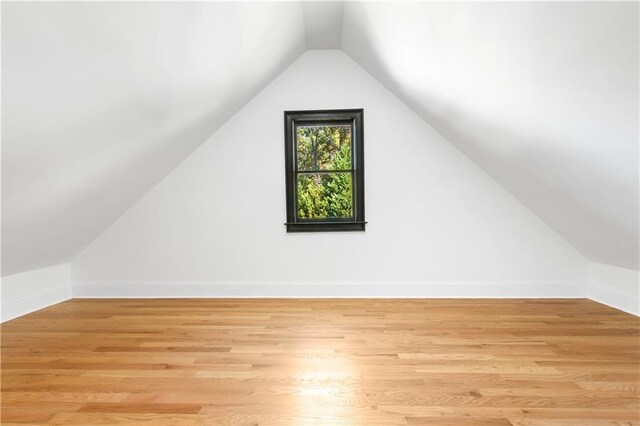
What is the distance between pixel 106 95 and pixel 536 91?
2.37m

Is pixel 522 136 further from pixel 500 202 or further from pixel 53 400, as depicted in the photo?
pixel 53 400

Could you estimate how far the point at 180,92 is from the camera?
2496 mm

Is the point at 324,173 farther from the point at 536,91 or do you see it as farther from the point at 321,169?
the point at 536,91

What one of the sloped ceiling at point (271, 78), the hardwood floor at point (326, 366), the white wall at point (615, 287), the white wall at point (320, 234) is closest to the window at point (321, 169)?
the white wall at point (320, 234)

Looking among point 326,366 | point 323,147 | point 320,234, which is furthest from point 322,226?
point 326,366

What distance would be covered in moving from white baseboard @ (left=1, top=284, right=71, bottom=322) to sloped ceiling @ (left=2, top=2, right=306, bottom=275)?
28 cm

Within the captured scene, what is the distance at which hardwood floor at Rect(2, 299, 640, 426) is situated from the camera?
5.29 feet

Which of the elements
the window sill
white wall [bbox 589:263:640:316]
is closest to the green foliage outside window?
the window sill

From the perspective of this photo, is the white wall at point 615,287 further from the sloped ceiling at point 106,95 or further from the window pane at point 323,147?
the sloped ceiling at point 106,95

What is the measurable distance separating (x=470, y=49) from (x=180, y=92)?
6.27 ft

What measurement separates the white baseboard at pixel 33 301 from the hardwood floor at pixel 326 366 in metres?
0.13

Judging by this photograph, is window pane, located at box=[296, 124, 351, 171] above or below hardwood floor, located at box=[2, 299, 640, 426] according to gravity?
above

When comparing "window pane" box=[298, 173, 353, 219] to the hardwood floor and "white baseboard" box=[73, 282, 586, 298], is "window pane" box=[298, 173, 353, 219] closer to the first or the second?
"white baseboard" box=[73, 282, 586, 298]

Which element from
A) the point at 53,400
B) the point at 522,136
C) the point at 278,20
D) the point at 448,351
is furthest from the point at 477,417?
the point at 278,20
